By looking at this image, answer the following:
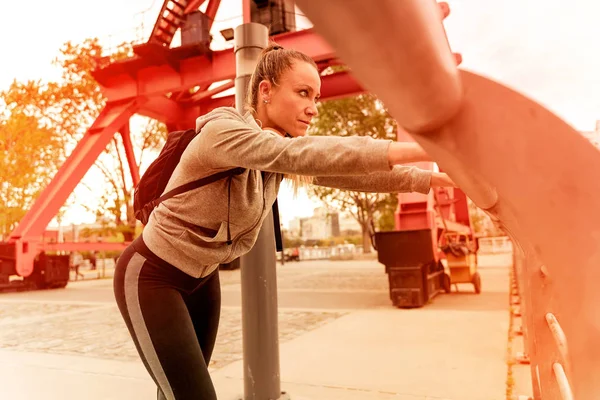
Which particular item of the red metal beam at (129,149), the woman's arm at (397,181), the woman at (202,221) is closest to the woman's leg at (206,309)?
the woman at (202,221)

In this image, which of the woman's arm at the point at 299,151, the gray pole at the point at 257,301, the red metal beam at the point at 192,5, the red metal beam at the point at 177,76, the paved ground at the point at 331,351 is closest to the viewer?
the woman's arm at the point at 299,151

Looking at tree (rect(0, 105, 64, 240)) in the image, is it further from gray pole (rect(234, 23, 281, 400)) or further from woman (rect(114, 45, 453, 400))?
woman (rect(114, 45, 453, 400))

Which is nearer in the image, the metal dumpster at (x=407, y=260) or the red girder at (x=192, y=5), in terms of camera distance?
the metal dumpster at (x=407, y=260)

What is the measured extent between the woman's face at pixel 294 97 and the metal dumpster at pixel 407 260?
205 inches

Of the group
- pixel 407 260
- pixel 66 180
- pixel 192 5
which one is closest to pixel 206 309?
pixel 407 260

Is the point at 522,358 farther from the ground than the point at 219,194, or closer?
closer

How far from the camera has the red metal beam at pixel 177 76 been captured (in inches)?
388

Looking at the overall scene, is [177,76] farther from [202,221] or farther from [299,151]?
[299,151]

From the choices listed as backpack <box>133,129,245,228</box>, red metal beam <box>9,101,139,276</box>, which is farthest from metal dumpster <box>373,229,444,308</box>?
red metal beam <box>9,101,139,276</box>

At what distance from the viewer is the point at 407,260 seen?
6574 millimetres

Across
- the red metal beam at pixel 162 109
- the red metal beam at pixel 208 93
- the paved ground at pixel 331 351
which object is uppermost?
the red metal beam at pixel 208 93

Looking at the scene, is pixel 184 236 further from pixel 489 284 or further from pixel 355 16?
pixel 489 284

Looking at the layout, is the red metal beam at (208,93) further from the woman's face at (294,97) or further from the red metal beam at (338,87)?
the woman's face at (294,97)

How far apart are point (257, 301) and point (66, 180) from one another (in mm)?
9768
